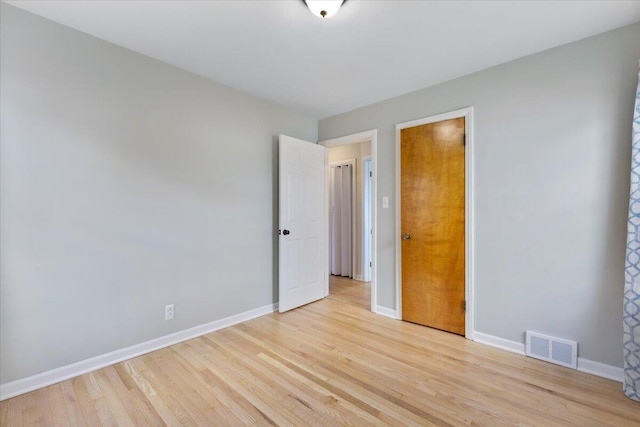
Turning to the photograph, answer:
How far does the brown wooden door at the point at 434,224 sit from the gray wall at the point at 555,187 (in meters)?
0.16

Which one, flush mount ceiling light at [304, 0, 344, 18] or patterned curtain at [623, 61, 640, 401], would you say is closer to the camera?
flush mount ceiling light at [304, 0, 344, 18]

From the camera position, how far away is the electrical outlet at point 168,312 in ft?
7.77

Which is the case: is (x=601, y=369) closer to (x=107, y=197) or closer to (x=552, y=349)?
(x=552, y=349)

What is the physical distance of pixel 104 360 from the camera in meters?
2.04

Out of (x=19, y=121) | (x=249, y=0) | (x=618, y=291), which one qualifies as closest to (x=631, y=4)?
(x=618, y=291)

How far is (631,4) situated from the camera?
167 cm

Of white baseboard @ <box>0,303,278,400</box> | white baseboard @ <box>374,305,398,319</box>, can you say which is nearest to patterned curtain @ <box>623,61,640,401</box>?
white baseboard @ <box>374,305,398,319</box>

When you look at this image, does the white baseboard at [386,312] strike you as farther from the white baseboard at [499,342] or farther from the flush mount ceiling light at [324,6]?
the flush mount ceiling light at [324,6]

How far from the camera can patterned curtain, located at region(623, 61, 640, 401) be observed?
1.70 m

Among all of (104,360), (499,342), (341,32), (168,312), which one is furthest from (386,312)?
(341,32)

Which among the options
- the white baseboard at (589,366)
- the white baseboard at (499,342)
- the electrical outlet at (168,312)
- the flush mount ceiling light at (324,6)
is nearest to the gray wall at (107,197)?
the electrical outlet at (168,312)

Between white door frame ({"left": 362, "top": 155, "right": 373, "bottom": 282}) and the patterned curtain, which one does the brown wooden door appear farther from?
white door frame ({"left": 362, "top": 155, "right": 373, "bottom": 282})

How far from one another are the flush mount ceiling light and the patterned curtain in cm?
193

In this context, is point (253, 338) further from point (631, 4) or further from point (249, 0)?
point (631, 4)
